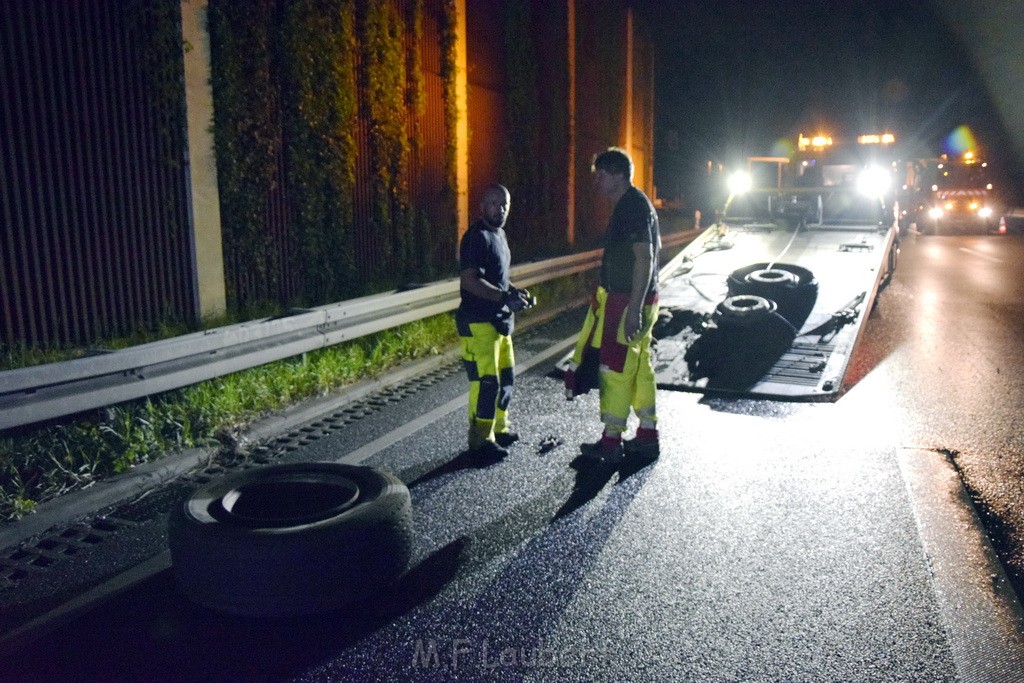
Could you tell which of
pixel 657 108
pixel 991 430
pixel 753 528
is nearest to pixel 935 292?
pixel 991 430

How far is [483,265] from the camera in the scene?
19.1 feet

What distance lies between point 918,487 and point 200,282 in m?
6.40

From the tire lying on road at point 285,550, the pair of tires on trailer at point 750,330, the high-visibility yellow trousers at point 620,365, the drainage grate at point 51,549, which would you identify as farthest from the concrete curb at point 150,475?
the pair of tires on trailer at point 750,330

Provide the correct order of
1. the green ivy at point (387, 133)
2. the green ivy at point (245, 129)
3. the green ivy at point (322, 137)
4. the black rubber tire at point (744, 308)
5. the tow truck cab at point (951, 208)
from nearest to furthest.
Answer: the green ivy at point (245, 129) → the black rubber tire at point (744, 308) → the green ivy at point (322, 137) → the green ivy at point (387, 133) → the tow truck cab at point (951, 208)

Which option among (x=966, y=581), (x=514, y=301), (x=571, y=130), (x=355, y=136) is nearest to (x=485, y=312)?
(x=514, y=301)

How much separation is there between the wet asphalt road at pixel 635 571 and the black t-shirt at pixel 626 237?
1.19 metres

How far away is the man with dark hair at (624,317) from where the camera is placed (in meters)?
5.56

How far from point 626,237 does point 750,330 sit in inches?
139

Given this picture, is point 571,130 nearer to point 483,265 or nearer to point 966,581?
point 483,265

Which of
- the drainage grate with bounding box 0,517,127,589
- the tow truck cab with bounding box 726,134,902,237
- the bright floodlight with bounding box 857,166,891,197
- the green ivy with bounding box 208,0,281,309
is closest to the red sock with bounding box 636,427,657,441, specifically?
the drainage grate with bounding box 0,517,127,589

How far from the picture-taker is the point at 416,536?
171 inches

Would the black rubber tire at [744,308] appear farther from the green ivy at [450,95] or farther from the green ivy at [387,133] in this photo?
the green ivy at [450,95]

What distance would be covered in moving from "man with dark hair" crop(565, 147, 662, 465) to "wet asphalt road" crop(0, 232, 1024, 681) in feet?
0.87

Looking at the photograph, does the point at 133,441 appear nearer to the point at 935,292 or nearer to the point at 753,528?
the point at 753,528
